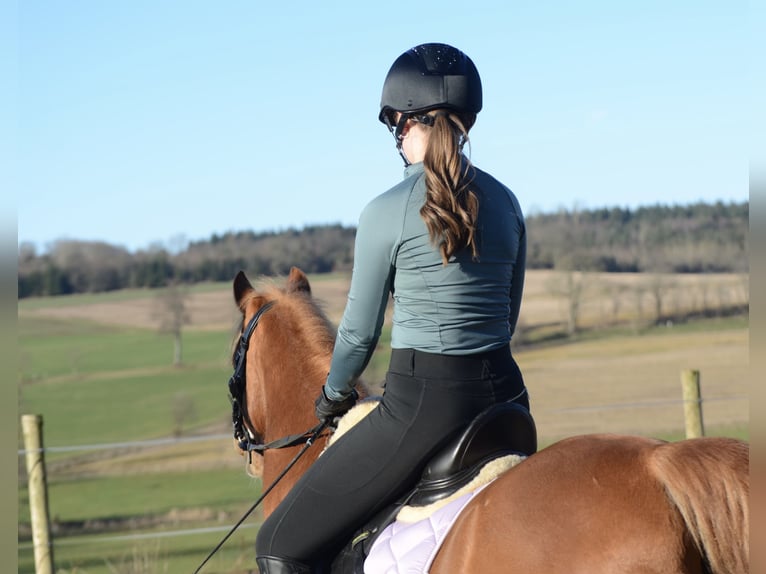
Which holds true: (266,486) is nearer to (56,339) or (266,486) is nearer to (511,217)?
(511,217)

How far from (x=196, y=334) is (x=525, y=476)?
51804mm

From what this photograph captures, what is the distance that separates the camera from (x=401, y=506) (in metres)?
2.48

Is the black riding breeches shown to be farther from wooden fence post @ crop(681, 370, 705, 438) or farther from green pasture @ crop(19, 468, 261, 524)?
green pasture @ crop(19, 468, 261, 524)

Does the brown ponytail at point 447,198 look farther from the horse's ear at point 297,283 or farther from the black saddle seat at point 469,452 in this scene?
the horse's ear at point 297,283

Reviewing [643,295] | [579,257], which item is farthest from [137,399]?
[643,295]

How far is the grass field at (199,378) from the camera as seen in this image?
3325 cm

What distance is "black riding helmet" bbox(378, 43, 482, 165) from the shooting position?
254 cm

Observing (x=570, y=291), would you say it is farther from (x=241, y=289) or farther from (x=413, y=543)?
(x=413, y=543)

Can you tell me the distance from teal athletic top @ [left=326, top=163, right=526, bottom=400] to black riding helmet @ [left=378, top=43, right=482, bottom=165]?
21 cm

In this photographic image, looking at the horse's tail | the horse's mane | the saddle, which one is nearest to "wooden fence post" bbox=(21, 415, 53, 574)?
the horse's mane

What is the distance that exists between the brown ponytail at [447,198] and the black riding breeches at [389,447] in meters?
0.36

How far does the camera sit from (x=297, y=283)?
148 inches

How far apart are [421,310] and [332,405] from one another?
65 centimetres

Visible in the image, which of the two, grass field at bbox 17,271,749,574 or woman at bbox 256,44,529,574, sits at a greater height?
woman at bbox 256,44,529,574
